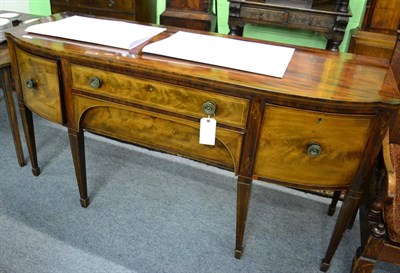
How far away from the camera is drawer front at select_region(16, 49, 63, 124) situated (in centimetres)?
141

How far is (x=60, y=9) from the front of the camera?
8.75ft

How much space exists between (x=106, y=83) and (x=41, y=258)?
784mm

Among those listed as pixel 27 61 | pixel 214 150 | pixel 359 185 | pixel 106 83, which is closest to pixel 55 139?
pixel 27 61

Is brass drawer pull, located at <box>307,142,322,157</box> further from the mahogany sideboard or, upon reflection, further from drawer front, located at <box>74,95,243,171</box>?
drawer front, located at <box>74,95,243,171</box>

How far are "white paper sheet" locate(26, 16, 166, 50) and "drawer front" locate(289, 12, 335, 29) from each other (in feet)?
3.13

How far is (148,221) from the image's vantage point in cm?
170

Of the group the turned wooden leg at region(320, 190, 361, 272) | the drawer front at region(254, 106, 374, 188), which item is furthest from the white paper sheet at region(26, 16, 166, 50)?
the turned wooden leg at region(320, 190, 361, 272)

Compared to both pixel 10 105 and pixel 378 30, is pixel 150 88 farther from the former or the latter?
pixel 378 30

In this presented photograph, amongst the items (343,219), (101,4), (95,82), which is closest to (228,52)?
(95,82)

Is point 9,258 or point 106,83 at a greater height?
point 106,83

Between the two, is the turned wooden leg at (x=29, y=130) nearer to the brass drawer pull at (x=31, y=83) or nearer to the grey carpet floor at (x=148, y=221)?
the grey carpet floor at (x=148, y=221)

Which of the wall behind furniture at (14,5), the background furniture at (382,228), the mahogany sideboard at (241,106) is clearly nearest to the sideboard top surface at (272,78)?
the mahogany sideboard at (241,106)

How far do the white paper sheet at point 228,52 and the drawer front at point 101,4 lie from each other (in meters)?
1.11

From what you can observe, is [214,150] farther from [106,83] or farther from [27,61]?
[27,61]
